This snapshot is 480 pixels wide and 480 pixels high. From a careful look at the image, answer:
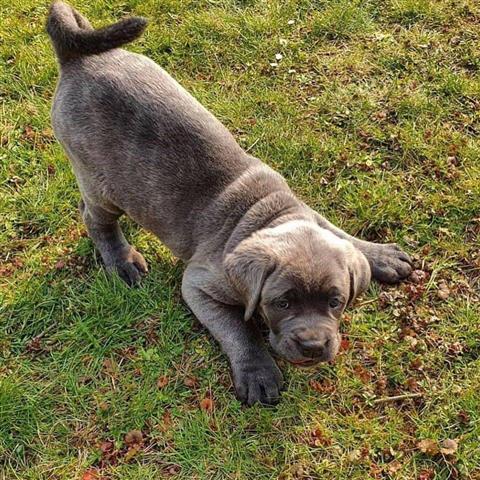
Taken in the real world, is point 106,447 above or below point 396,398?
above

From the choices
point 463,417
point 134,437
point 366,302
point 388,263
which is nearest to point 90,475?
point 134,437

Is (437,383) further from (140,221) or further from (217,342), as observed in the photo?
(140,221)

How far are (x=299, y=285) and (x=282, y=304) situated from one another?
0.59 ft

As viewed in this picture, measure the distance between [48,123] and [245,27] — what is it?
2.03 meters

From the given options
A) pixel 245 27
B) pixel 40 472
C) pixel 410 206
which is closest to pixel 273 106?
pixel 245 27

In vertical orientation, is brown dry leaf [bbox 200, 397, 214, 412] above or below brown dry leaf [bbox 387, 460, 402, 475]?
above

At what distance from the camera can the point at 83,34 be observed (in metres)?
4.74

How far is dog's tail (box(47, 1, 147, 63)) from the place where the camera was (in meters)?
4.74

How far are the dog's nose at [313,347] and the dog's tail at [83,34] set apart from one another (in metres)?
2.30

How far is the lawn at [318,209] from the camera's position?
4430 millimetres

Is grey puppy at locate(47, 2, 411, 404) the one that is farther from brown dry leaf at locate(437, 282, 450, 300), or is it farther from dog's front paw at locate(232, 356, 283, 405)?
brown dry leaf at locate(437, 282, 450, 300)

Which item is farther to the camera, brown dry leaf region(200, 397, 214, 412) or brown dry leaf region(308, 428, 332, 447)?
brown dry leaf region(200, 397, 214, 412)

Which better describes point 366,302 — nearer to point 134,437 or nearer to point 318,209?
point 318,209

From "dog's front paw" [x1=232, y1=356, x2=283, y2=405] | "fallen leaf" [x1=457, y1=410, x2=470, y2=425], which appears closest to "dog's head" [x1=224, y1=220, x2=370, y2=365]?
"dog's front paw" [x1=232, y1=356, x2=283, y2=405]
